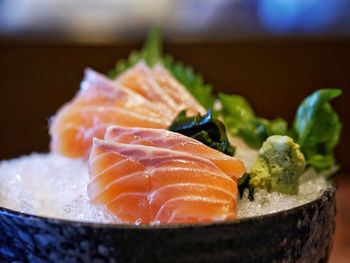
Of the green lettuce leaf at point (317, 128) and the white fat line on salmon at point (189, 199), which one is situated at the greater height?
the green lettuce leaf at point (317, 128)

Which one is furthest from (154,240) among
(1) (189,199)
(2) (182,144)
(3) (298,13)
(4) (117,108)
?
(3) (298,13)

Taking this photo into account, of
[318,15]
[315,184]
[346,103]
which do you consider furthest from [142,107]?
[318,15]

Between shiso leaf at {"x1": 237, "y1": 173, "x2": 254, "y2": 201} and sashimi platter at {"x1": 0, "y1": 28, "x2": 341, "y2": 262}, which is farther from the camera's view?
shiso leaf at {"x1": 237, "y1": 173, "x2": 254, "y2": 201}

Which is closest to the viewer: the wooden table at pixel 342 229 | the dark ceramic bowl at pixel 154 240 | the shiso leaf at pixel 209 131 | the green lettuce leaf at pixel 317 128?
the dark ceramic bowl at pixel 154 240

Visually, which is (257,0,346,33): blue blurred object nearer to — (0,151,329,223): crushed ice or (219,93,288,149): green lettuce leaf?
(219,93,288,149): green lettuce leaf

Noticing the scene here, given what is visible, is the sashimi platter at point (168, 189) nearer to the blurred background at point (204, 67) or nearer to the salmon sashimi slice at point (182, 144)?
the salmon sashimi slice at point (182, 144)

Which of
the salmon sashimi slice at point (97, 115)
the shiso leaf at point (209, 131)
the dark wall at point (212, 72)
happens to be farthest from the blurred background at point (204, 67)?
the shiso leaf at point (209, 131)

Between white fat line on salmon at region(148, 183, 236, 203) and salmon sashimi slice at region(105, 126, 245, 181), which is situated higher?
salmon sashimi slice at region(105, 126, 245, 181)

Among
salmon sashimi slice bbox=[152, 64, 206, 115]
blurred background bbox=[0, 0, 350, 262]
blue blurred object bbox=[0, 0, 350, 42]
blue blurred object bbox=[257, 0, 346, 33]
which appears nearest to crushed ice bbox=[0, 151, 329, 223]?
salmon sashimi slice bbox=[152, 64, 206, 115]

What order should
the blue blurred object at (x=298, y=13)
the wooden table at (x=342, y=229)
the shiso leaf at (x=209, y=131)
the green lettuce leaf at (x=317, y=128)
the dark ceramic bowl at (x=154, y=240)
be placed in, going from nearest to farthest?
the dark ceramic bowl at (x=154, y=240)
the shiso leaf at (x=209, y=131)
the green lettuce leaf at (x=317, y=128)
the wooden table at (x=342, y=229)
the blue blurred object at (x=298, y=13)
